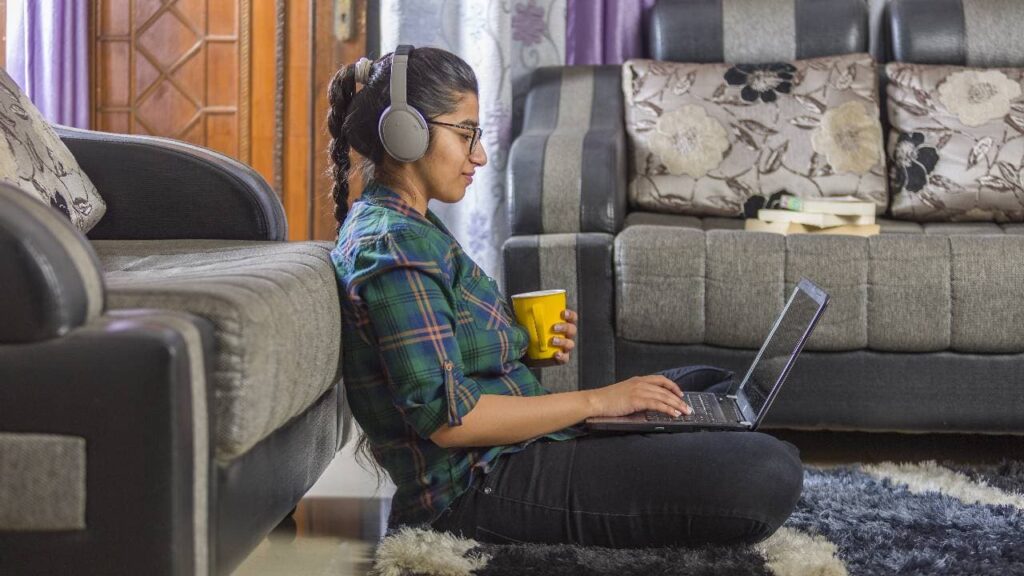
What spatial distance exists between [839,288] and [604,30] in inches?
52.8

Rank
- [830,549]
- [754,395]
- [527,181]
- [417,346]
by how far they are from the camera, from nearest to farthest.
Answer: [417,346] < [830,549] < [754,395] < [527,181]

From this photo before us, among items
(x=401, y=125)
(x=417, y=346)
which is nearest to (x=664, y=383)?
(x=417, y=346)

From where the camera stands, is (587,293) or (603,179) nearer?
(587,293)

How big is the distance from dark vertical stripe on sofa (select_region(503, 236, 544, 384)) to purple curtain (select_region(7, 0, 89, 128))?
204 centimetres

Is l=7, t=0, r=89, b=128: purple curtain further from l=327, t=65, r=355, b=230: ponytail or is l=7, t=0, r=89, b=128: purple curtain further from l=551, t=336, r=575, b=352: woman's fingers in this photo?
l=551, t=336, r=575, b=352: woman's fingers

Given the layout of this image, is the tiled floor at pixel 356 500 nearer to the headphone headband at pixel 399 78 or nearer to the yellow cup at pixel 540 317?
the yellow cup at pixel 540 317

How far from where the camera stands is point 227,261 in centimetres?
145

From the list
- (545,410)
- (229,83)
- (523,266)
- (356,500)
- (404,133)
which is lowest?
(356,500)

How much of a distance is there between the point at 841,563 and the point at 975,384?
77cm

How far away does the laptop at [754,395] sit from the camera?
4.81 feet

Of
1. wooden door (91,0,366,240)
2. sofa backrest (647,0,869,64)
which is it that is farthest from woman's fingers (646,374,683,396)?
wooden door (91,0,366,240)

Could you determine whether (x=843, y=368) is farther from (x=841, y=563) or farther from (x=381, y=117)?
(x=381, y=117)

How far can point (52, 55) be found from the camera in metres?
3.61

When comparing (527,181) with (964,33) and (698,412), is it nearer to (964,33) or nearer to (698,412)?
(698,412)
